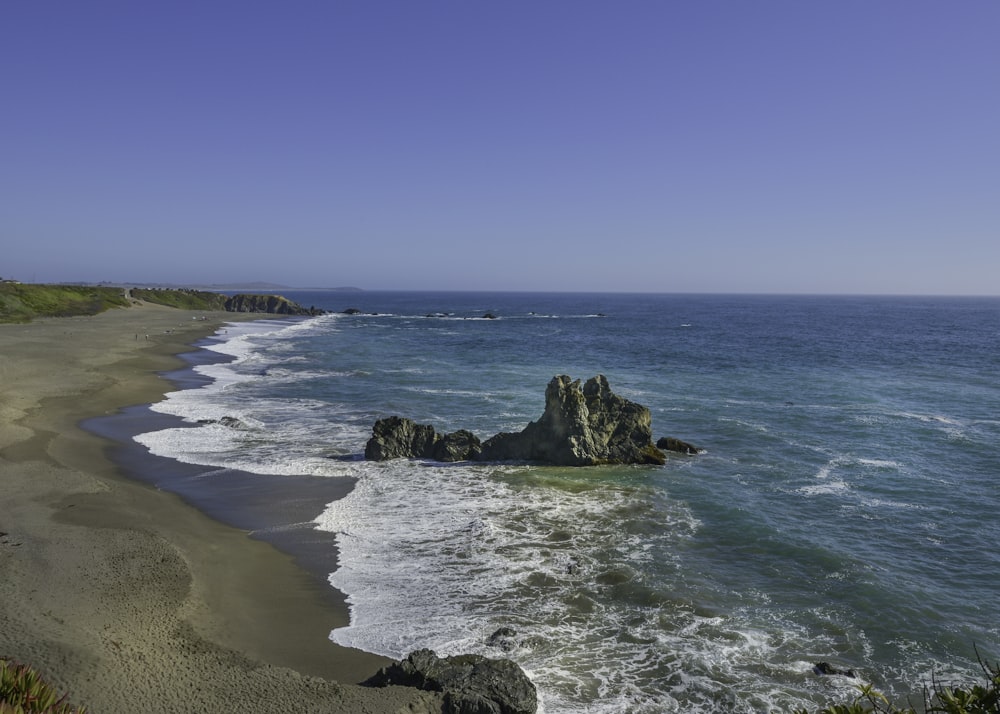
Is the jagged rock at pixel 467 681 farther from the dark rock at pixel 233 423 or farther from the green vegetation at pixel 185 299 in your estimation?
the green vegetation at pixel 185 299

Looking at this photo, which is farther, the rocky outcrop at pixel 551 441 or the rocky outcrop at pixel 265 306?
the rocky outcrop at pixel 265 306

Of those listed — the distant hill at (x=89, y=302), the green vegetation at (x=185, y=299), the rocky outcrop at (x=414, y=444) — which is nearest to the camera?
the rocky outcrop at (x=414, y=444)

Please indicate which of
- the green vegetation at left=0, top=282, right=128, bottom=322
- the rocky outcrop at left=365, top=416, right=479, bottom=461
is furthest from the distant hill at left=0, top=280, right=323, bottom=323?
the rocky outcrop at left=365, top=416, right=479, bottom=461

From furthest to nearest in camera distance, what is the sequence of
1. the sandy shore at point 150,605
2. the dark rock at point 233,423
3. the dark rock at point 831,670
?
the dark rock at point 233,423 → the dark rock at point 831,670 → the sandy shore at point 150,605

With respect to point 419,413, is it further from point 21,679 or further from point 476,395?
point 21,679

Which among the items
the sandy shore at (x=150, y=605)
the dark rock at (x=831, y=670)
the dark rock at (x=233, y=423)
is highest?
the dark rock at (x=233, y=423)

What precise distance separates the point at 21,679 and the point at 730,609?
13102 mm

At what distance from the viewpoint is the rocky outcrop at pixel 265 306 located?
495ft

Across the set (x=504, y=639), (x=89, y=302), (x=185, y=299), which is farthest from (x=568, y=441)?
(x=185, y=299)

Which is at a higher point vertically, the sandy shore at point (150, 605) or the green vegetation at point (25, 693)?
the green vegetation at point (25, 693)

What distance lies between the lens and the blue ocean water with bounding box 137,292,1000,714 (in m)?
12.8

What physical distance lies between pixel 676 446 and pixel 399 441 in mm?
12225

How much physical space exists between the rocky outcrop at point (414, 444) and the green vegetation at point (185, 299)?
127 metres

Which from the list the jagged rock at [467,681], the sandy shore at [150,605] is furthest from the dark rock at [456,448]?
the jagged rock at [467,681]
